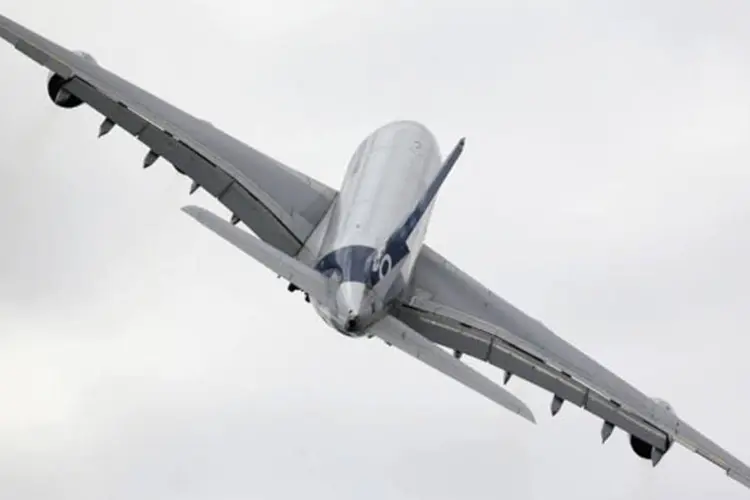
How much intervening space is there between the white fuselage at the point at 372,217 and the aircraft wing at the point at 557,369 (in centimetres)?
194

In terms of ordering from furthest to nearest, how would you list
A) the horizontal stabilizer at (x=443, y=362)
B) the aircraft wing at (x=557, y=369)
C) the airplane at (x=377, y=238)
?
the aircraft wing at (x=557, y=369) < the airplane at (x=377, y=238) < the horizontal stabilizer at (x=443, y=362)

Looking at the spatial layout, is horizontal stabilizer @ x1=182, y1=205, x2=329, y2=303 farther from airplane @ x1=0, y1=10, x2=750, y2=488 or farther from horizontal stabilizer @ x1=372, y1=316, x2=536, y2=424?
horizontal stabilizer @ x1=372, y1=316, x2=536, y2=424

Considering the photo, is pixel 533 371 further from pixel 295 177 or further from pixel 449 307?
pixel 295 177

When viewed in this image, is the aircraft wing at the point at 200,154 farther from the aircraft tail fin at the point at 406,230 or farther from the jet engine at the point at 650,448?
the jet engine at the point at 650,448

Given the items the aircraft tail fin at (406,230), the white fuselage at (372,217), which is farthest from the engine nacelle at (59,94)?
the aircraft tail fin at (406,230)

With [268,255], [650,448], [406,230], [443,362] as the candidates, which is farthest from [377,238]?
[650,448]

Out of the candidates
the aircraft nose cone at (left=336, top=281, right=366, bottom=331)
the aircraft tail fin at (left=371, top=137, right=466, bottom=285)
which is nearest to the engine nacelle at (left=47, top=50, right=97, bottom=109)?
the aircraft tail fin at (left=371, top=137, right=466, bottom=285)

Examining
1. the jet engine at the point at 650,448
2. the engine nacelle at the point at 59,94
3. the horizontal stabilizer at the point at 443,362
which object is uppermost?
the engine nacelle at the point at 59,94

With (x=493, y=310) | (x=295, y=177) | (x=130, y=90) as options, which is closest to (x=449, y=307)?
(x=493, y=310)

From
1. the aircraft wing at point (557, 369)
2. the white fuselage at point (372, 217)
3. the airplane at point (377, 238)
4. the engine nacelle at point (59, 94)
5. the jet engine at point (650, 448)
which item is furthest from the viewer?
the engine nacelle at point (59, 94)

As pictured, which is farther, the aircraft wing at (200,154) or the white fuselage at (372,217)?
the aircraft wing at (200,154)

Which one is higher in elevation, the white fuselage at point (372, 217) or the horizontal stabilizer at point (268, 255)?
the white fuselage at point (372, 217)

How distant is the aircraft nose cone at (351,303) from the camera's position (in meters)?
69.1

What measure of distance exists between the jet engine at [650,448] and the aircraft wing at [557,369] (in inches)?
0.6
